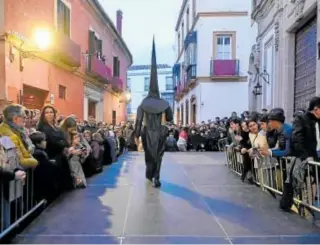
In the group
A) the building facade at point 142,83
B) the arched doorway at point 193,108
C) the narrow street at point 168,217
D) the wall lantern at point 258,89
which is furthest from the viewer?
the building facade at point 142,83

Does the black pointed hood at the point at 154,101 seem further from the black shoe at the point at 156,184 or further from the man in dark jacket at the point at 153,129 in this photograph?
the black shoe at the point at 156,184

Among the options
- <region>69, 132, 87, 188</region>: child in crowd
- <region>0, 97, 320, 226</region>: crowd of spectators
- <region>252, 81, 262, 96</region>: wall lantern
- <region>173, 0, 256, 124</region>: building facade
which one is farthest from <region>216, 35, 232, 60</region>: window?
<region>69, 132, 87, 188</region>: child in crowd

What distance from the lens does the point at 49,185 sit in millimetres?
5750

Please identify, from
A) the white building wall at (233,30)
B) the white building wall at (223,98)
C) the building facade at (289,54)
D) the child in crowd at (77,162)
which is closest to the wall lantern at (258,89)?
the building facade at (289,54)

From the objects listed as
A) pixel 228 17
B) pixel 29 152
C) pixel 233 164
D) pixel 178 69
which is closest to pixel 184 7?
pixel 178 69

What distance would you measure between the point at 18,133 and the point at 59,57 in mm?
9052

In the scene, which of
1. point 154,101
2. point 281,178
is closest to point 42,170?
point 154,101

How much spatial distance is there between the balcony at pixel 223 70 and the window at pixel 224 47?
59cm

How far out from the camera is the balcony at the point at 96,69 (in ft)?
57.6

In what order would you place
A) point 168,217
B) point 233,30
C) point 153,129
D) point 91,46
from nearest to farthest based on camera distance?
point 168,217, point 153,129, point 91,46, point 233,30

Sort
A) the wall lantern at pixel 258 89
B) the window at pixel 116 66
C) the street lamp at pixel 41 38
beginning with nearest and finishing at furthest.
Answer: the street lamp at pixel 41 38 → the wall lantern at pixel 258 89 → the window at pixel 116 66

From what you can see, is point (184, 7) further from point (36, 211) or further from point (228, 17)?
point (36, 211)

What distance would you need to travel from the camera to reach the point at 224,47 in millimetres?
24453

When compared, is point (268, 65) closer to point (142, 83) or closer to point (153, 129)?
point (153, 129)
